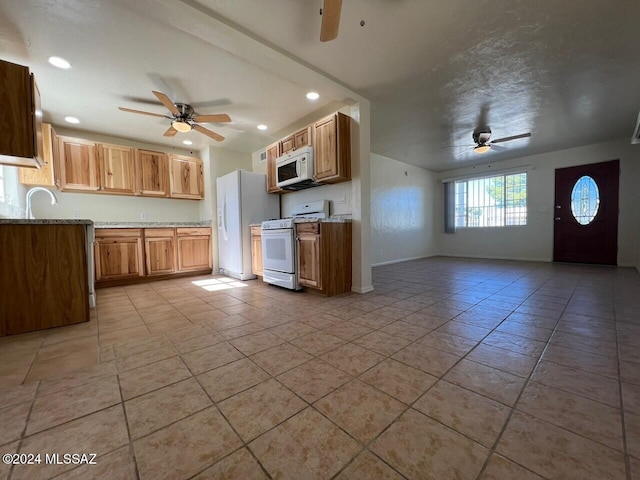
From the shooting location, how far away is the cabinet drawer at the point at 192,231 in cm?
Result: 458

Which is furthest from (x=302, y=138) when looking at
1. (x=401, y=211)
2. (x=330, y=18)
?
(x=401, y=211)

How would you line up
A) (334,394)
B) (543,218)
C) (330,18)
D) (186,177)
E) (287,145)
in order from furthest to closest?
(543,218), (186,177), (287,145), (330,18), (334,394)

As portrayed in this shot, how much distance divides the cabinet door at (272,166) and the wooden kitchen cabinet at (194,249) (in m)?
1.59

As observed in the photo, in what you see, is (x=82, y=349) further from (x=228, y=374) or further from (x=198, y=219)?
(x=198, y=219)

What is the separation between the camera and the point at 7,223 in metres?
2.04

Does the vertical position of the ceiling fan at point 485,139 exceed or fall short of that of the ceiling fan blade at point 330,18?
it exceeds it

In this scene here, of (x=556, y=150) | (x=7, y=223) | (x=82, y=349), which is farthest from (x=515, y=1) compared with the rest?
(x=556, y=150)

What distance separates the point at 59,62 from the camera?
2439 millimetres

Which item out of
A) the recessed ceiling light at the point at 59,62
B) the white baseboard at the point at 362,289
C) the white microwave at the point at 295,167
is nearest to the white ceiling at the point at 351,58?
the recessed ceiling light at the point at 59,62

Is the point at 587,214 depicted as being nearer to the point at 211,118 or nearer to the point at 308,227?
the point at 308,227

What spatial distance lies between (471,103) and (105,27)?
3891 millimetres

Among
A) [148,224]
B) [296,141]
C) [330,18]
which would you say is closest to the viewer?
[330,18]

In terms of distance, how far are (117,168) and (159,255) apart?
158 cm

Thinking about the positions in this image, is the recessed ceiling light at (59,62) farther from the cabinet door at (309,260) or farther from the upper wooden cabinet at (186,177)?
the cabinet door at (309,260)
